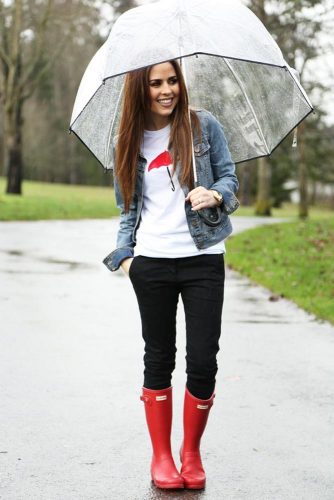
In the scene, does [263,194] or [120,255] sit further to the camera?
[263,194]

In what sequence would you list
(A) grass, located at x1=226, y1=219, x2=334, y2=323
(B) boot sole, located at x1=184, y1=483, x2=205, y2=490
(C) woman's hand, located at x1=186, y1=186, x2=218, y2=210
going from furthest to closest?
(A) grass, located at x1=226, y1=219, x2=334, y2=323 < (B) boot sole, located at x1=184, y1=483, x2=205, y2=490 < (C) woman's hand, located at x1=186, y1=186, x2=218, y2=210

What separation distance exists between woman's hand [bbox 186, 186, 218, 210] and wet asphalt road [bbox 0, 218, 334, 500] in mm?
1208

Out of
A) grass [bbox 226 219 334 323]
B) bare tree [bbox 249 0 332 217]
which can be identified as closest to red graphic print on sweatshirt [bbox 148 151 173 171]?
grass [bbox 226 219 334 323]

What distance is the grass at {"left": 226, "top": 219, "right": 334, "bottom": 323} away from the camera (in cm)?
987

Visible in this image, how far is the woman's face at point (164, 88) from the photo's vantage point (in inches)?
152

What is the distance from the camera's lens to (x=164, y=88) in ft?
12.7

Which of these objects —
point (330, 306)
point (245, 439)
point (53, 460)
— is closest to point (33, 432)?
point (53, 460)

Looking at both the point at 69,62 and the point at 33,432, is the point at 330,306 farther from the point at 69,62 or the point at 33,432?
the point at 69,62

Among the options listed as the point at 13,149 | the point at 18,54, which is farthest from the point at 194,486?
the point at 13,149

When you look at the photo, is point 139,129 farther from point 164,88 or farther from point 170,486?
point 170,486

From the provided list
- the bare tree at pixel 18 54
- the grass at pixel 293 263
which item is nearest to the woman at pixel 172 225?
the grass at pixel 293 263

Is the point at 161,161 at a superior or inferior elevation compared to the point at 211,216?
superior

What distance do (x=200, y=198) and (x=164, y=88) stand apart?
19.3 inches

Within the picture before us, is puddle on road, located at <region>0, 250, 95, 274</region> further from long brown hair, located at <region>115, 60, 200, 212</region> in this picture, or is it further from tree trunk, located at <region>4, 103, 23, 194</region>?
tree trunk, located at <region>4, 103, 23, 194</region>
